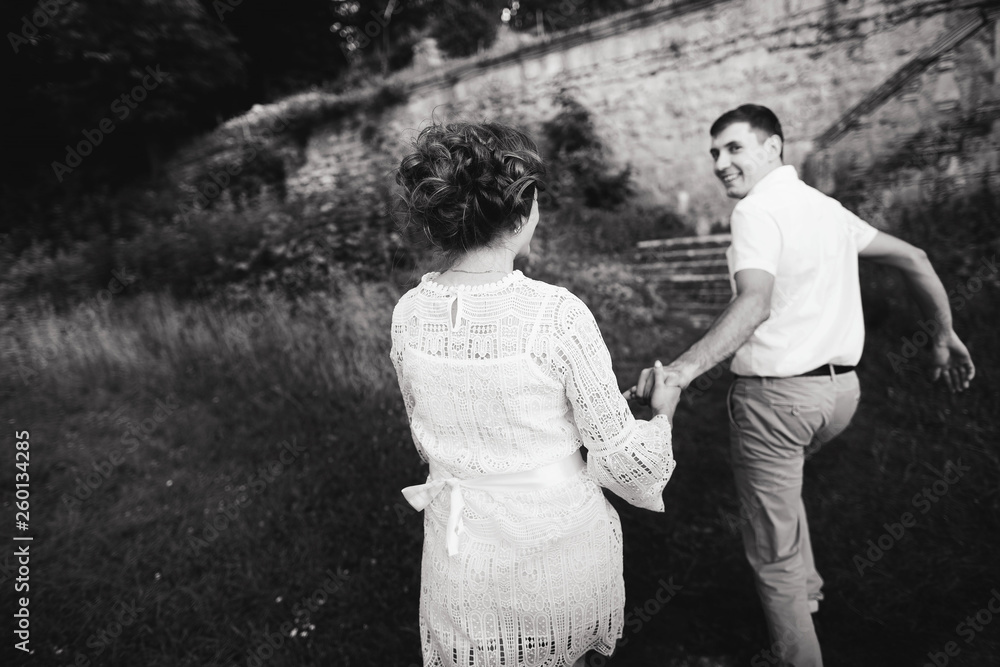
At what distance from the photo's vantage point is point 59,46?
8531 millimetres

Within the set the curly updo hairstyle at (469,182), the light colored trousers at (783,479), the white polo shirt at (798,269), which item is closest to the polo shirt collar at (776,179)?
the white polo shirt at (798,269)

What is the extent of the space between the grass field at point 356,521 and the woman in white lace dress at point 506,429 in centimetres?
120

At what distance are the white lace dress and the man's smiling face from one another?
1.36 metres

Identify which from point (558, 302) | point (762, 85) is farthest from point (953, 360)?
point (762, 85)

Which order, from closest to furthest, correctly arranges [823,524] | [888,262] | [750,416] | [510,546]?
1. [510,546]
2. [750,416]
3. [888,262]
4. [823,524]

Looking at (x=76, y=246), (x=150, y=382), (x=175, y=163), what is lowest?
(x=150, y=382)

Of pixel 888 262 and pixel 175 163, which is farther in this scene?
pixel 175 163

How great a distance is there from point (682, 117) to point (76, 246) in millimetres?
10168

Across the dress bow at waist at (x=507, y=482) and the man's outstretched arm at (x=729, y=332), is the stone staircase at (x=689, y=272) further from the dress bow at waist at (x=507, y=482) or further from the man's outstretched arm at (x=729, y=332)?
the dress bow at waist at (x=507, y=482)

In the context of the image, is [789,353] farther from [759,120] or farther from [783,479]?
[759,120]

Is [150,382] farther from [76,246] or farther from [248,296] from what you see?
[76,246]

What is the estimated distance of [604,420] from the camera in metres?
1.33

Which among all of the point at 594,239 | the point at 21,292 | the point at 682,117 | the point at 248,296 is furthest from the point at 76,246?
the point at 682,117

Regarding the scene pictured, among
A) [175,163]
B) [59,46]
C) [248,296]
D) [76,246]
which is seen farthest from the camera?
[175,163]
